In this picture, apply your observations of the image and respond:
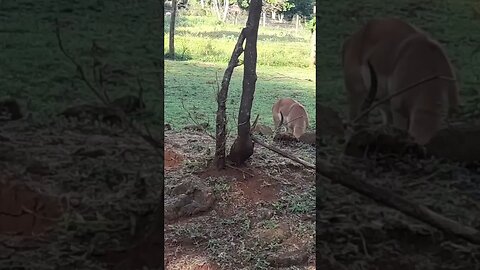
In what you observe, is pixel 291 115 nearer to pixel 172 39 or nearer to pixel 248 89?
pixel 248 89

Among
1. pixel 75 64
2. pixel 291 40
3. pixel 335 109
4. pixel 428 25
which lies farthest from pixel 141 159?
→ pixel 428 25

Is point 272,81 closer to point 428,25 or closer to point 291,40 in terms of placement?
point 291,40

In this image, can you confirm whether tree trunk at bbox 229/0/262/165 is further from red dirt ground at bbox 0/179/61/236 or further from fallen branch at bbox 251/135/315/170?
red dirt ground at bbox 0/179/61/236

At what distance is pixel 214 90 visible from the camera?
210cm

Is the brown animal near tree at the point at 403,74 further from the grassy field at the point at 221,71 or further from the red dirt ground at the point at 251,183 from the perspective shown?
the red dirt ground at the point at 251,183

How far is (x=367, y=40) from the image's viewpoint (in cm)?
154

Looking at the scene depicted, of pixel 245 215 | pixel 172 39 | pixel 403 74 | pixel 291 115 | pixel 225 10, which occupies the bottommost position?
pixel 245 215

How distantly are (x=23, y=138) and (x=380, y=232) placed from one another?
1.00 meters

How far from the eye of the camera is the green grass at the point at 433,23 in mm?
1509

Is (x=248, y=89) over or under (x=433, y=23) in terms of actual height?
under

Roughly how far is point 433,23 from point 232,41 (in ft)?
2.40

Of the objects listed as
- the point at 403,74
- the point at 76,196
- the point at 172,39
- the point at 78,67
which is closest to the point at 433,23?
the point at 403,74

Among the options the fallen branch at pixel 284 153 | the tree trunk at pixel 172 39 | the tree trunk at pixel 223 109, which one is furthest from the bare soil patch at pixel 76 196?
the fallen branch at pixel 284 153


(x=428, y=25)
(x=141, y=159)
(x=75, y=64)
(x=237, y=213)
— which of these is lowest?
(x=237, y=213)
